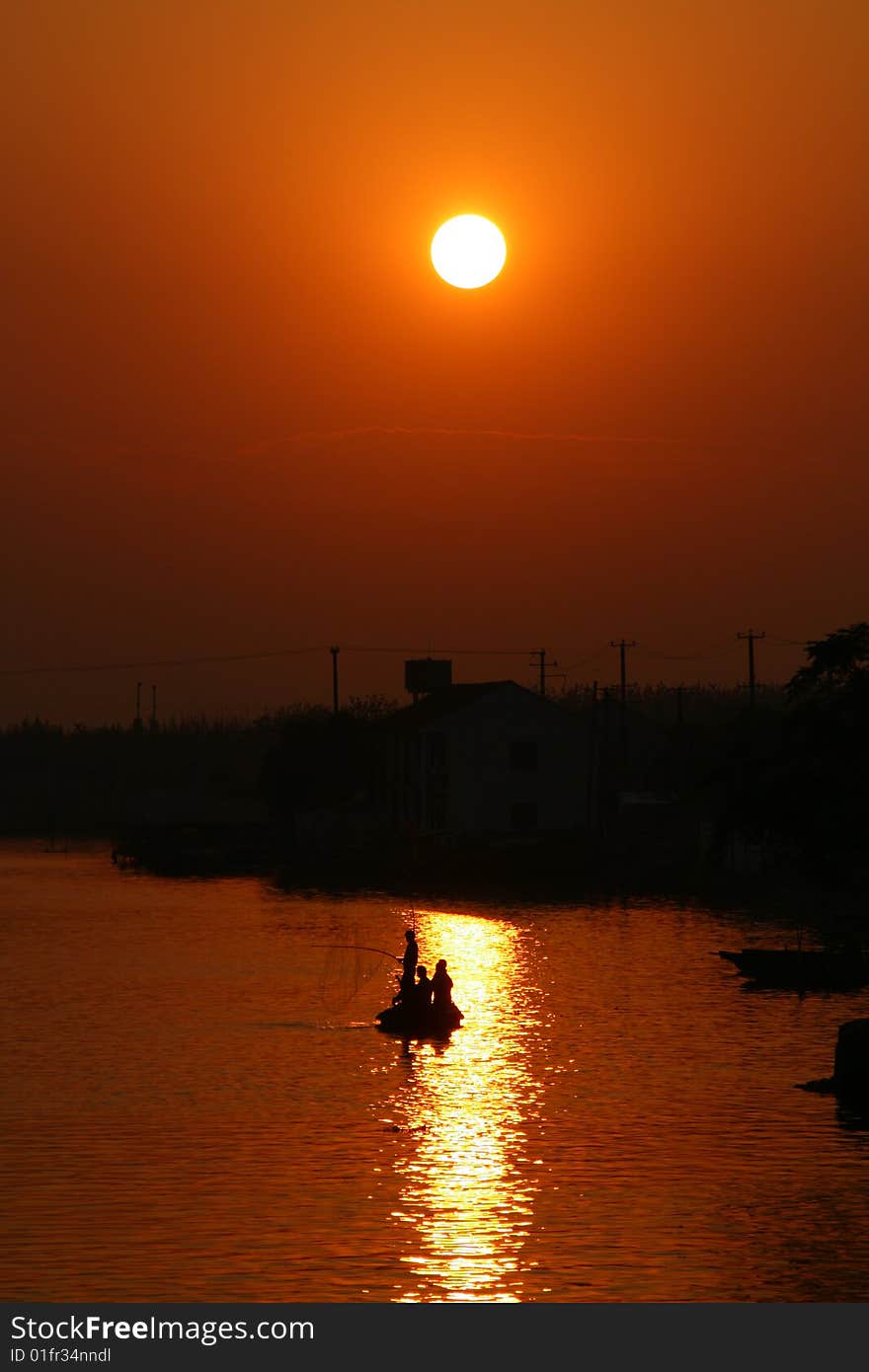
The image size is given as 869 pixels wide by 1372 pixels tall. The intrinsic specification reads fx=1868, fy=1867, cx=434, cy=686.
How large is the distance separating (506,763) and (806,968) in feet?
231

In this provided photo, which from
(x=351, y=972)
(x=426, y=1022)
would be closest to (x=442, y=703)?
(x=351, y=972)

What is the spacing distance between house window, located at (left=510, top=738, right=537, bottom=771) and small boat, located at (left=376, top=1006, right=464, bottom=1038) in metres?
80.3

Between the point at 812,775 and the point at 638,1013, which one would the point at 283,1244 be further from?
the point at 638,1013

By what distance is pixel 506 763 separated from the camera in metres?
133

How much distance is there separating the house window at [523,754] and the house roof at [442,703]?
329 centimetres

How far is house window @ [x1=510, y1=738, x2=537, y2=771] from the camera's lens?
133 metres

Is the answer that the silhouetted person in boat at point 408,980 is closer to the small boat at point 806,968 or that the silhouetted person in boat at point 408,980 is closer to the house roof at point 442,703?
the small boat at point 806,968

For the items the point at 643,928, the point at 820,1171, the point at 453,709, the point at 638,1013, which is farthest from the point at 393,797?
the point at 820,1171

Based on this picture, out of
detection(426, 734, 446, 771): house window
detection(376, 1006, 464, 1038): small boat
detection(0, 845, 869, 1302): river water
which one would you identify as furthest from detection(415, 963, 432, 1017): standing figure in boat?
detection(426, 734, 446, 771): house window

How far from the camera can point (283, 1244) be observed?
1150 inches

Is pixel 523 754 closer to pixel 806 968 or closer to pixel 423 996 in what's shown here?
pixel 806 968

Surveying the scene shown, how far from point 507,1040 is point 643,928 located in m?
36.0

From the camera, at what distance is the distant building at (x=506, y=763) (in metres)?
133

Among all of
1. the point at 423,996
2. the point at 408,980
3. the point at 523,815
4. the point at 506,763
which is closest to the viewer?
the point at 408,980
